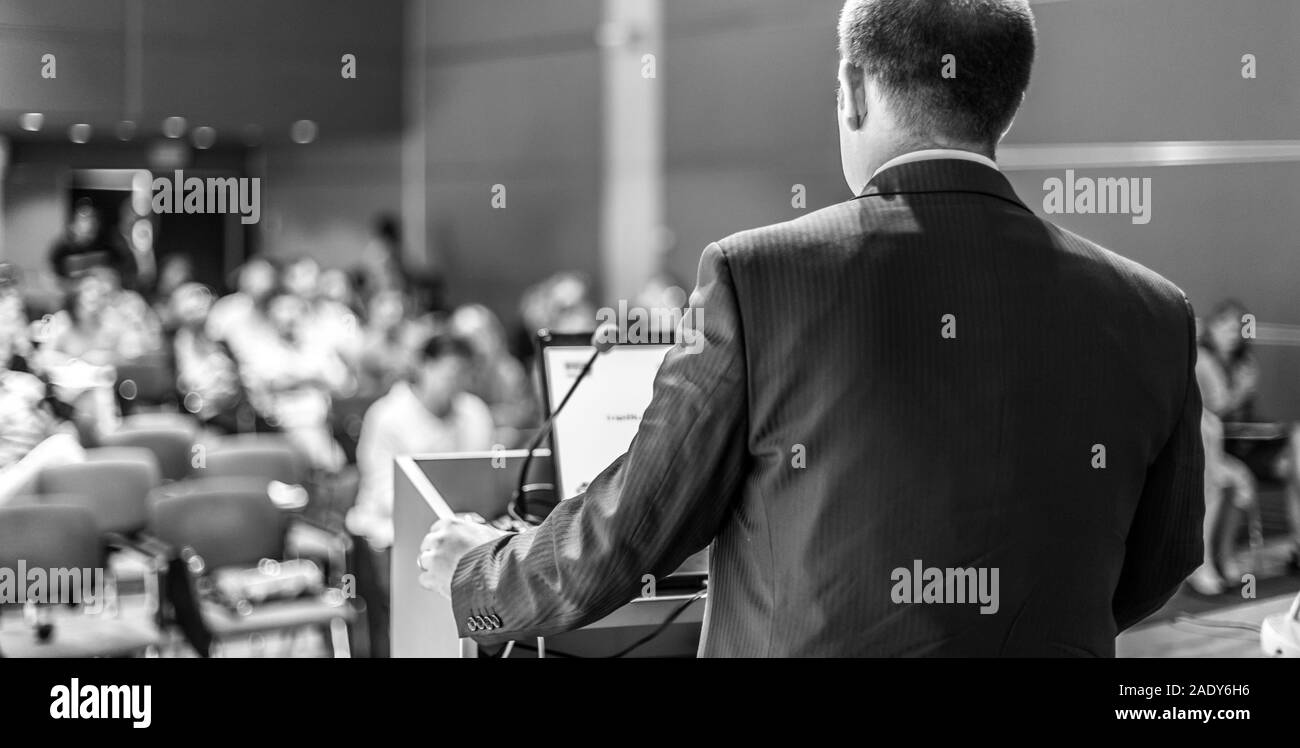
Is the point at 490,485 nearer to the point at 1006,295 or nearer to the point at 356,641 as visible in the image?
the point at 1006,295

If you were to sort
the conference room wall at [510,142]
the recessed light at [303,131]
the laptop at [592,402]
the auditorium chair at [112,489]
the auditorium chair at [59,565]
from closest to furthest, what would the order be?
the laptop at [592,402] → the auditorium chair at [59,565] → the auditorium chair at [112,489] → the conference room wall at [510,142] → the recessed light at [303,131]

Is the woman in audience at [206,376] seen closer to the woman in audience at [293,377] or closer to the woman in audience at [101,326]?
the woman in audience at [293,377]

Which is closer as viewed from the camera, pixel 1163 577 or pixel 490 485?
pixel 1163 577

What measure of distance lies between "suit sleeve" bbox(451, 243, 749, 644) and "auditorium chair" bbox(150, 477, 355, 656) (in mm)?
2737

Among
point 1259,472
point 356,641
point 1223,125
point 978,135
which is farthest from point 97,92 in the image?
point 978,135

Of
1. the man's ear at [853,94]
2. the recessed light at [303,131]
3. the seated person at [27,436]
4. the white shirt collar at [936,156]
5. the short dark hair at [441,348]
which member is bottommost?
the seated person at [27,436]

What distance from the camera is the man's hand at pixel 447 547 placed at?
4.78 ft

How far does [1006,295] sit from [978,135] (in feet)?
0.59

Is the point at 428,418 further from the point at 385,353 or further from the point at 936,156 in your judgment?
the point at 936,156

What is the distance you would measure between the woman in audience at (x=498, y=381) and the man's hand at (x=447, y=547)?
392 centimetres

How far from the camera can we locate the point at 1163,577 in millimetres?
1273

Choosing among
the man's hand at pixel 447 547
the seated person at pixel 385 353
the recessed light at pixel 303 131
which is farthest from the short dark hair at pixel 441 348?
the recessed light at pixel 303 131

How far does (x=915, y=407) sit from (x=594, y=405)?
0.93 meters

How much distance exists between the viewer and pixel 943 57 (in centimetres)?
115
